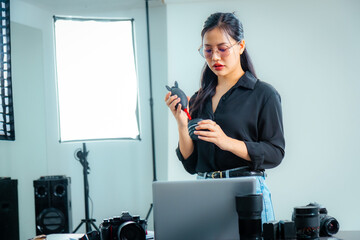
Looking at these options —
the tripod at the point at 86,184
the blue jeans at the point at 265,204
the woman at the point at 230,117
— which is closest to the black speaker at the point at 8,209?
the tripod at the point at 86,184

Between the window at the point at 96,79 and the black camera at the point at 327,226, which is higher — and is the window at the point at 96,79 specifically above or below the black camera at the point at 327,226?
above

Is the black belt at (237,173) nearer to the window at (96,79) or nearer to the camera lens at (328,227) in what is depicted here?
the camera lens at (328,227)

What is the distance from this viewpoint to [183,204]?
4.56ft

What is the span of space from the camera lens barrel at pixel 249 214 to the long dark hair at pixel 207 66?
2.33 feet

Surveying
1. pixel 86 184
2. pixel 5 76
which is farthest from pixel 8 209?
pixel 5 76

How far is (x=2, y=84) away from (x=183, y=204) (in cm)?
316

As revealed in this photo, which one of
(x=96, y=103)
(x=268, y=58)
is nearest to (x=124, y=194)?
(x=96, y=103)

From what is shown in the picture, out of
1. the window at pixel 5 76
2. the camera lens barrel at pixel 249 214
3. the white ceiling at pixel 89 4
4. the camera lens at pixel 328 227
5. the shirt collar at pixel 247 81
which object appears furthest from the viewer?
the white ceiling at pixel 89 4

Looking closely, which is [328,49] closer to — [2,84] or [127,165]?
[127,165]

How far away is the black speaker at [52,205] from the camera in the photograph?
Result: 4277mm

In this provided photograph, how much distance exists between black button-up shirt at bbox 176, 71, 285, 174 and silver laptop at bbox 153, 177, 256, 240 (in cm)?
37

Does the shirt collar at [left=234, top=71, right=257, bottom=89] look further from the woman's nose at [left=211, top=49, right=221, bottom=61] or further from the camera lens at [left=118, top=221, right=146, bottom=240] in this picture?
the camera lens at [left=118, top=221, right=146, bottom=240]

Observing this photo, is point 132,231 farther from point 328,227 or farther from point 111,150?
point 111,150

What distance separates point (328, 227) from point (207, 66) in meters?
0.87
